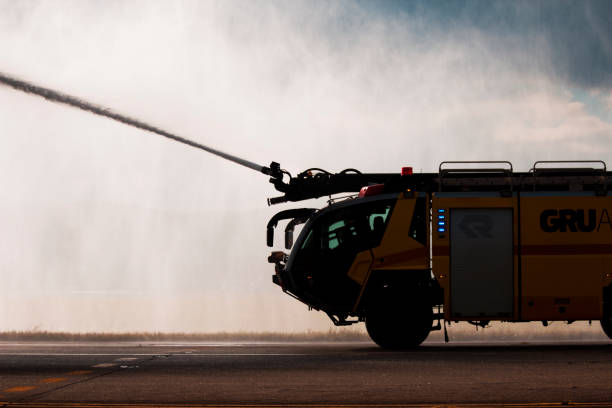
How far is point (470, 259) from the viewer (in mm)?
16516

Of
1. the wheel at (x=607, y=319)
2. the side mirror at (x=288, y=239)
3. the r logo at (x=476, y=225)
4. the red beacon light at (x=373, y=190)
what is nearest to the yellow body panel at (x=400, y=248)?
the red beacon light at (x=373, y=190)

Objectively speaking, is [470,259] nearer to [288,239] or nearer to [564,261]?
[564,261]

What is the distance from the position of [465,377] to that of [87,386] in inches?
186

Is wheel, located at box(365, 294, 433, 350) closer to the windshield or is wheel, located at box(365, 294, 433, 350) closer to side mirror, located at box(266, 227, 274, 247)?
the windshield

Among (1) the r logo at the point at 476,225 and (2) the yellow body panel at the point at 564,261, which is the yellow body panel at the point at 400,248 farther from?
(2) the yellow body panel at the point at 564,261

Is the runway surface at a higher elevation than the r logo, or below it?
below

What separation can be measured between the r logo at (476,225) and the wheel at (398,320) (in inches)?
59.4

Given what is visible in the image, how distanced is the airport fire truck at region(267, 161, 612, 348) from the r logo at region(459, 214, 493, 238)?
0.02 meters

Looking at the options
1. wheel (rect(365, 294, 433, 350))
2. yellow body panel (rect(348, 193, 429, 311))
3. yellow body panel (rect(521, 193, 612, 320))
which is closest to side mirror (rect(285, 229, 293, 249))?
yellow body panel (rect(348, 193, 429, 311))

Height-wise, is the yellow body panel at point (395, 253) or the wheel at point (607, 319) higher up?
the yellow body panel at point (395, 253)

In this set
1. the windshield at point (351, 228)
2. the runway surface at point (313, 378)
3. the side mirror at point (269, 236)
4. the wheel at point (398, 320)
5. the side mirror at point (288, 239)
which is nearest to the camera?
the runway surface at point (313, 378)

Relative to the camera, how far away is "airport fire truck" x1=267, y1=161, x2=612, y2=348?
647 inches

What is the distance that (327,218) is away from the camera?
17109mm

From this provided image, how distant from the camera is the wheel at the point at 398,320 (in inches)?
644
